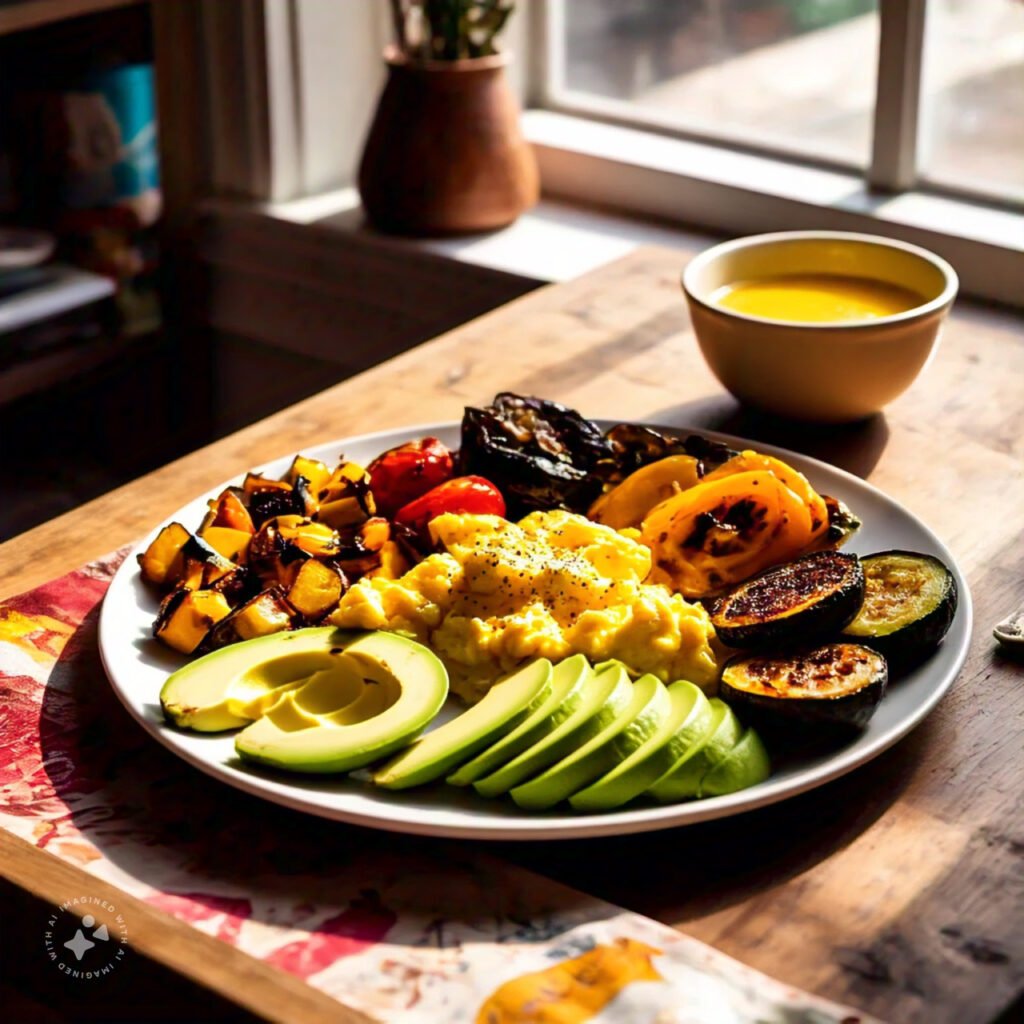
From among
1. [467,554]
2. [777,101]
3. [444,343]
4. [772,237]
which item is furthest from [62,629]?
[777,101]

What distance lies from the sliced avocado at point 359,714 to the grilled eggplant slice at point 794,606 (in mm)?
224

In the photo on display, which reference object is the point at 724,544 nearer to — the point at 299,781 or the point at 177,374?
the point at 299,781

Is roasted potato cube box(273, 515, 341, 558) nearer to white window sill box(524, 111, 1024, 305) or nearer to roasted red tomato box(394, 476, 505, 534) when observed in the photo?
roasted red tomato box(394, 476, 505, 534)

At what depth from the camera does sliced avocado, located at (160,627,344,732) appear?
1015 mm

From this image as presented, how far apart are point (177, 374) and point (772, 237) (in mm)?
1475

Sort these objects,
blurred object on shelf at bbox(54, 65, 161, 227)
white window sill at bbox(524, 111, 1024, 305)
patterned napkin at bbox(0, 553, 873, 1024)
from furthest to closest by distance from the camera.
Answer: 1. blurred object on shelf at bbox(54, 65, 161, 227)
2. white window sill at bbox(524, 111, 1024, 305)
3. patterned napkin at bbox(0, 553, 873, 1024)

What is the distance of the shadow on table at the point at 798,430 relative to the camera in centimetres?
155

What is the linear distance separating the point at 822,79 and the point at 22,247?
1363 mm

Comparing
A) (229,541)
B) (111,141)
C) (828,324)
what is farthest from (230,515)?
(111,141)

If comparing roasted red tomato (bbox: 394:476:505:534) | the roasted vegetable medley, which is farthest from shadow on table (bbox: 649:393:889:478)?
roasted red tomato (bbox: 394:476:505:534)

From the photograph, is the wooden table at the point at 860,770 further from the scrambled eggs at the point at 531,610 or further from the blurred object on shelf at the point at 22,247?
the blurred object on shelf at the point at 22,247

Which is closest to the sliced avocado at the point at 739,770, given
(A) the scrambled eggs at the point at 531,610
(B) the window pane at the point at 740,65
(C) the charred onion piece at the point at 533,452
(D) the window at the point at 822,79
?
(A) the scrambled eggs at the point at 531,610

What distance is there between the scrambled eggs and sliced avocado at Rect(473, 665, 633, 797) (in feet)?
0.35

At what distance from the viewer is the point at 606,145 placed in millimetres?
2582
